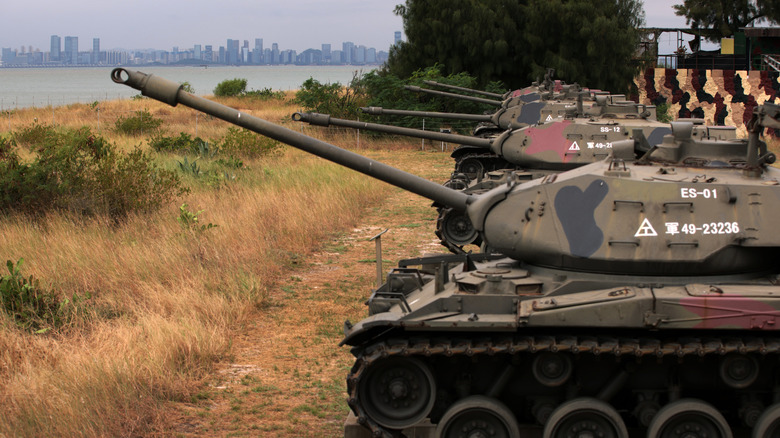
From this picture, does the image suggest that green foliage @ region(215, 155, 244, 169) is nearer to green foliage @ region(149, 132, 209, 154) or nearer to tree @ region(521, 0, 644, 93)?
green foliage @ region(149, 132, 209, 154)

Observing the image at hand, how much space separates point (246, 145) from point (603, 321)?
1910 cm

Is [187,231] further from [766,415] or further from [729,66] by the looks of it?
[729,66]

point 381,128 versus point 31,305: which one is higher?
point 381,128

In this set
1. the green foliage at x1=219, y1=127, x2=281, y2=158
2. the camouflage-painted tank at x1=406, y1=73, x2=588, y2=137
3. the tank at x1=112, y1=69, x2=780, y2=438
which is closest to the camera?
the tank at x1=112, y1=69, x2=780, y2=438

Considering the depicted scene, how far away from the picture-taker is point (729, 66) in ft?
126

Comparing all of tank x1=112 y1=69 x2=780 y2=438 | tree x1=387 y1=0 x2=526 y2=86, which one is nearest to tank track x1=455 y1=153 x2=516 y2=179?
Answer: tank x1=112 y1=69 x2=780 y2=438

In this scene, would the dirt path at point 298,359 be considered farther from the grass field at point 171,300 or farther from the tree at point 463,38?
the tree at point 463,38

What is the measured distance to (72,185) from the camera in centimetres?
1556

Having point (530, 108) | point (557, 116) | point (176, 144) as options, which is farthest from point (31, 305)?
point (176, 144)

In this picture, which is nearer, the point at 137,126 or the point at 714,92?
the point at 137,126

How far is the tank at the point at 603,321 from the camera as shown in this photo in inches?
256

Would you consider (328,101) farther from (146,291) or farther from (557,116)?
(146,291)

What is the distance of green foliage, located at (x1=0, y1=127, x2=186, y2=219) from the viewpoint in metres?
15.2

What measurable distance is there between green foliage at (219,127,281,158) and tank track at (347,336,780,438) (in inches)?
713
